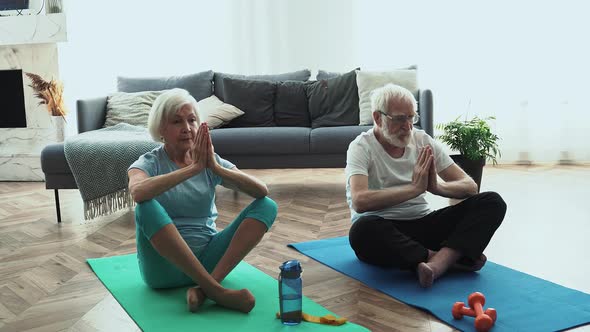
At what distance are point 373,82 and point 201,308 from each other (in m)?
2.86

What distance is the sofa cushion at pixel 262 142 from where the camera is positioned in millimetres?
4488

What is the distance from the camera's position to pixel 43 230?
12.2ft

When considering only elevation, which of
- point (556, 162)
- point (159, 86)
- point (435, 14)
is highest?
point (435, 14)

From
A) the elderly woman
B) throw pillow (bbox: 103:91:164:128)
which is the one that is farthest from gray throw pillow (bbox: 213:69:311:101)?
the elderly woman

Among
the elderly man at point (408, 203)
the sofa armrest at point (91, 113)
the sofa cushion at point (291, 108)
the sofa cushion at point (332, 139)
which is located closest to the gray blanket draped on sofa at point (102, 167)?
the sofa armrest at point (91, 113)

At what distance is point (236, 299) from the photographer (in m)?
2.28

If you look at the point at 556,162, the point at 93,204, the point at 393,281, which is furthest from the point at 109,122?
the point at 556,162

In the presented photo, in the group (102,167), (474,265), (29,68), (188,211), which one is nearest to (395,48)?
(102,167)

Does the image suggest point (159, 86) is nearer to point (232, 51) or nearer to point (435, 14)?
point (232, 51)

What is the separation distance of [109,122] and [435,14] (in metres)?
2.99

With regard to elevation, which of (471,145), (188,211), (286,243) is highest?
(188,211)

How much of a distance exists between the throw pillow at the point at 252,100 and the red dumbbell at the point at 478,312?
115 inches

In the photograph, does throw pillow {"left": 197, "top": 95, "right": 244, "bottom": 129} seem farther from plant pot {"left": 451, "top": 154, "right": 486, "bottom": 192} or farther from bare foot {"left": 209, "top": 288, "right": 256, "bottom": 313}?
bare foot {"left": 209, "top": 288, "right": 256, "bottom": 313}

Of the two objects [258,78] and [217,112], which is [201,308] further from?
[258,78]
